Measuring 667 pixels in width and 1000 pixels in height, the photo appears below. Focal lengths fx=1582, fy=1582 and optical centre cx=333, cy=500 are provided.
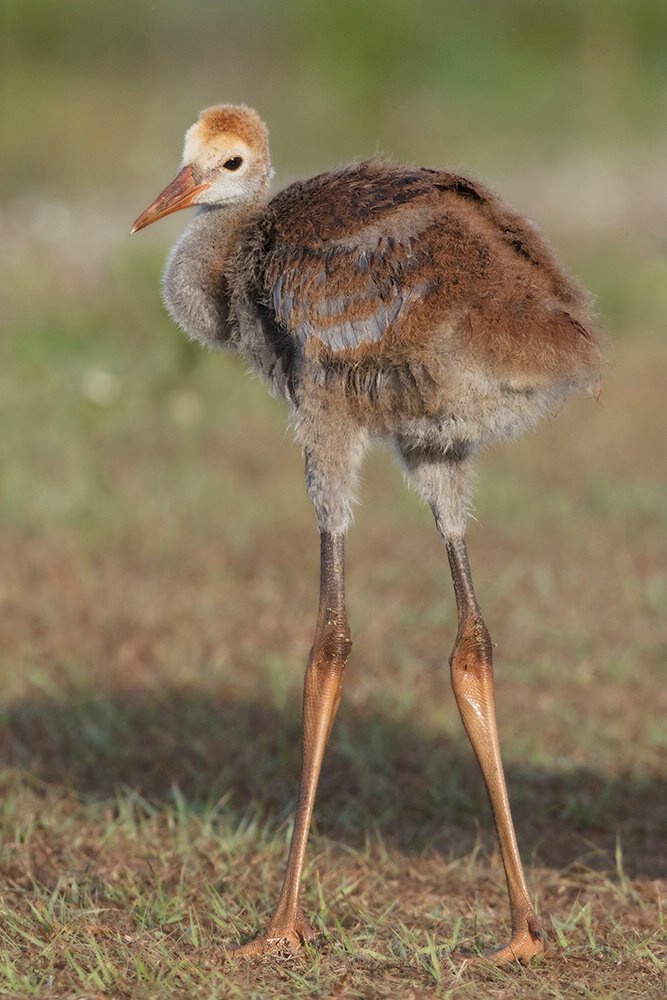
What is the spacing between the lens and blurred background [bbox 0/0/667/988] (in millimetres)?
5512

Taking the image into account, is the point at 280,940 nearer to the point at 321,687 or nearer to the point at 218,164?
the point at 321,687

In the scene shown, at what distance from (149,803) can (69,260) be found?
772cm

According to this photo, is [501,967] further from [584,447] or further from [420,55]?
[420,55]

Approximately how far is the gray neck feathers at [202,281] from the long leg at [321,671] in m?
0.54

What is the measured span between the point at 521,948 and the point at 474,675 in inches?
28.5

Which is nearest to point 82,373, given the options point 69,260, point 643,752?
point 69,260

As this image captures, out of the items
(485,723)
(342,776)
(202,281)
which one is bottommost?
(342,776)

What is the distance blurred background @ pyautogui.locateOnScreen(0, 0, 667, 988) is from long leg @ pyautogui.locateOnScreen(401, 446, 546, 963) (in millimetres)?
574

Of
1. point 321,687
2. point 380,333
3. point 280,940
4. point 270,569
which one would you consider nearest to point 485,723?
point 321,687

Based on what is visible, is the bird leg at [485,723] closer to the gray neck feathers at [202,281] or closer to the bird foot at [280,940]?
the bird foot at [280,940]

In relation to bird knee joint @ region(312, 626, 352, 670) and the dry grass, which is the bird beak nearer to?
bird knee joint @ region(312, 626, 352, 670)

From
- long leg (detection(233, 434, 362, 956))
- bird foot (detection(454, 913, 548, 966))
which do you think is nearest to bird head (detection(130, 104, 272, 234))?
long leg (detection(233, 434, 362, 956))

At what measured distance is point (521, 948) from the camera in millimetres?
3889

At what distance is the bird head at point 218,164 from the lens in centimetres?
442
